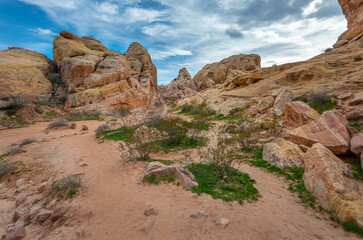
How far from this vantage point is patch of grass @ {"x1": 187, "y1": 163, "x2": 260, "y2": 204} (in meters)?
4.16

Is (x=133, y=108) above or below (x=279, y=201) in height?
above

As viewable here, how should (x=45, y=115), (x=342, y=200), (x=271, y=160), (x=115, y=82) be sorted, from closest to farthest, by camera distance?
1. (x=342, y=200)
2. (x=271, y=160)
3. (x=45, y=115)
4. (x=115, y=82)

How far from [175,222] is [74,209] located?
2.69 meters

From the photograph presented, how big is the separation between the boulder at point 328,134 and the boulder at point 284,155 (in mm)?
640

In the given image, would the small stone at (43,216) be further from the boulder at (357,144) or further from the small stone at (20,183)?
the boulder at (357,144)

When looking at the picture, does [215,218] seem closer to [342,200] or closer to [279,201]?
[279,201]

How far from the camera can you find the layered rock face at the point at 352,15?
77.2 ft

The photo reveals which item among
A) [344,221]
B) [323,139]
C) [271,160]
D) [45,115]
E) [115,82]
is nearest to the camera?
[344,221]

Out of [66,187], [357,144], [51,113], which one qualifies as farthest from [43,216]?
[51,113]

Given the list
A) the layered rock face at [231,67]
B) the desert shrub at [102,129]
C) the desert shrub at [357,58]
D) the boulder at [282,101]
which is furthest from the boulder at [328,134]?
the layered rock face at [231,67]

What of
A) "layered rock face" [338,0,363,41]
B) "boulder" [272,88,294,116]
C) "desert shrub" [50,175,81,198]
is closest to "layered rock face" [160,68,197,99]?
"layered rock face" [338,0,363,41]

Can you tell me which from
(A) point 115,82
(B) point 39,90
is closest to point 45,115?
(B) point 39,90

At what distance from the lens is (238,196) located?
4.12 m

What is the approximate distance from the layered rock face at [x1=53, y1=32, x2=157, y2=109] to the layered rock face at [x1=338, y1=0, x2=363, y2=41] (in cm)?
3558
